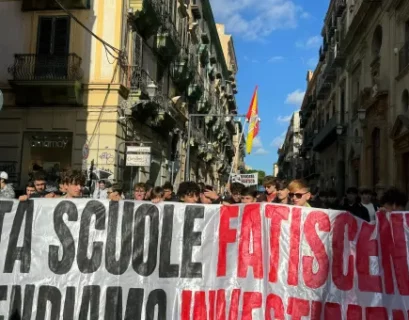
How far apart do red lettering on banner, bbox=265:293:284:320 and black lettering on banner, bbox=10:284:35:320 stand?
233 centimetres

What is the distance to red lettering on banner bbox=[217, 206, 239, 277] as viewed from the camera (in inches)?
211

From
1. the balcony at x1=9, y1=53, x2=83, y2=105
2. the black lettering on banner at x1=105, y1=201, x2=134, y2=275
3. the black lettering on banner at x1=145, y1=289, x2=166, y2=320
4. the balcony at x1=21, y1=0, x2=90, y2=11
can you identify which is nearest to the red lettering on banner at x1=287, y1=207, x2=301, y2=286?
the black lettering on banner at x1=145, y1=289, x2=166, y2=320

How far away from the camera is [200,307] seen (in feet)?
17.0

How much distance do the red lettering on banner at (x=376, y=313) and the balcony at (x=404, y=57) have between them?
17109 mm

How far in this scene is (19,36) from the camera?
17891 mm

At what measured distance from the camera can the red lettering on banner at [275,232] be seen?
520cm

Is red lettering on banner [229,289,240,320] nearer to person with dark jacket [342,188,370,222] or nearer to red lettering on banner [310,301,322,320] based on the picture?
red lettering on banner [310,301,322,320]

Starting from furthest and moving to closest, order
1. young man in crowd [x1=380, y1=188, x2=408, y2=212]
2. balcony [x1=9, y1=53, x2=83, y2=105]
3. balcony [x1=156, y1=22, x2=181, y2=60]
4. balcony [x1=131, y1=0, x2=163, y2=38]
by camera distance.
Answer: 1. balcony [x1=156, y1=22, x2=181, y2=60]
2. balcony [x1=131, y1=0, x2=163, y2=38]
3. balcony [x1=9, y1=53, x2=83, y2=105]
4. young man in crowd [x1=380, y1=188, x2=408, y2=212]

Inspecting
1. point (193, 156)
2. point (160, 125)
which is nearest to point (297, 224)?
point (160, 125)

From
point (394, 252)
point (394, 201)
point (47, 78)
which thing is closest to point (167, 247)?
point (394, 252)

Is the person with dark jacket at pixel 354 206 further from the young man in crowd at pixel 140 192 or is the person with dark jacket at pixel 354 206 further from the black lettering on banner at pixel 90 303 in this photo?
the black lettering on banner at pixel 90 303

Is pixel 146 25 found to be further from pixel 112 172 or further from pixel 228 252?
pixel 228 252

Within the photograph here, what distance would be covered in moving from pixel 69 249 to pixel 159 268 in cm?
96

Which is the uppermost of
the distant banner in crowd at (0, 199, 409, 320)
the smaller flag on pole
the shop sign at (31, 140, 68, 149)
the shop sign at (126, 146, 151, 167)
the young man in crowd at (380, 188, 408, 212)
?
the smaller flag on pole
